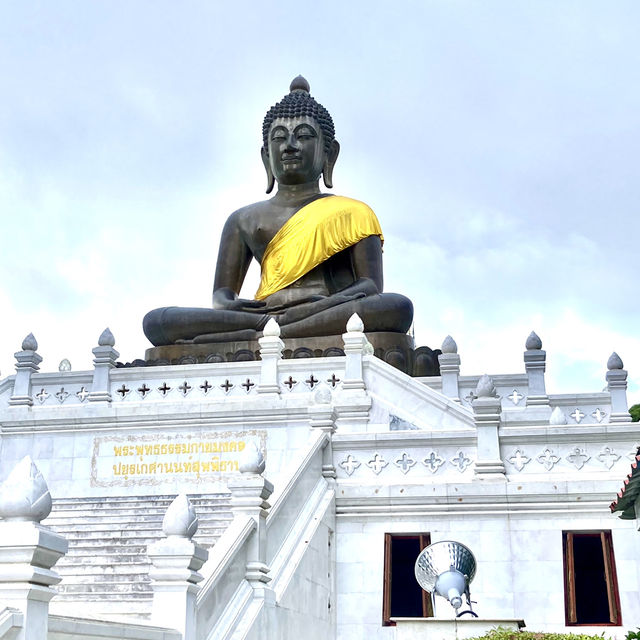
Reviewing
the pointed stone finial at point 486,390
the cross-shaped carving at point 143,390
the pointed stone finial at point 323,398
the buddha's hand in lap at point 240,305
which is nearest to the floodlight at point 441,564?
the pointed stone finial at point 486,390

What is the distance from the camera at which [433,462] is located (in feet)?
43.4

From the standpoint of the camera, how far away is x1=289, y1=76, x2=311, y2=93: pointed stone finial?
87.9ft

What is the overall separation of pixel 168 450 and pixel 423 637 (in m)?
7.05

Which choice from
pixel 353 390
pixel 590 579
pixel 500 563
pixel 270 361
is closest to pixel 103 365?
pixel 270 361

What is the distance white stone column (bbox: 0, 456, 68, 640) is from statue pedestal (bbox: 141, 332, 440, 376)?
14.6 m

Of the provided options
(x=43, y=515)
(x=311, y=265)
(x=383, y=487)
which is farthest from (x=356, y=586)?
(x=311, y=265)

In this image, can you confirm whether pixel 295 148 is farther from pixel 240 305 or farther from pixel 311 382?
pixel 311 382

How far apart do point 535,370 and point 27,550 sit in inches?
644

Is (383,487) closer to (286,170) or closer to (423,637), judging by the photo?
(423,637)

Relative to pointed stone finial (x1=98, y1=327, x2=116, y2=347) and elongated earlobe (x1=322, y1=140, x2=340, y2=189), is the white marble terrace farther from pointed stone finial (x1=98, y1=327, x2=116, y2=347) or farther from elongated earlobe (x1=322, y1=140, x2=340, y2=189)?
elongated earlobe (x1=322, y1=140, x2=340, y2=189)

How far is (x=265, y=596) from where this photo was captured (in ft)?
33.2

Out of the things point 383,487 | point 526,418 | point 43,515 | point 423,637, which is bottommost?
point 423,637

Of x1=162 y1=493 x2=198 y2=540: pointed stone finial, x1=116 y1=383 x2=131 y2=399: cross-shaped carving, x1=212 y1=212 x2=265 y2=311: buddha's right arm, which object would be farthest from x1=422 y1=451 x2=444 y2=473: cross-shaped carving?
x1=212 y1=212 x2=265 y2=311: buddha's right arm

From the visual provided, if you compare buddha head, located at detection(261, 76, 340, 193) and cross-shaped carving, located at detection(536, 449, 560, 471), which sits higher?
buddha head, located at detection(261, 76, 340, 193)
